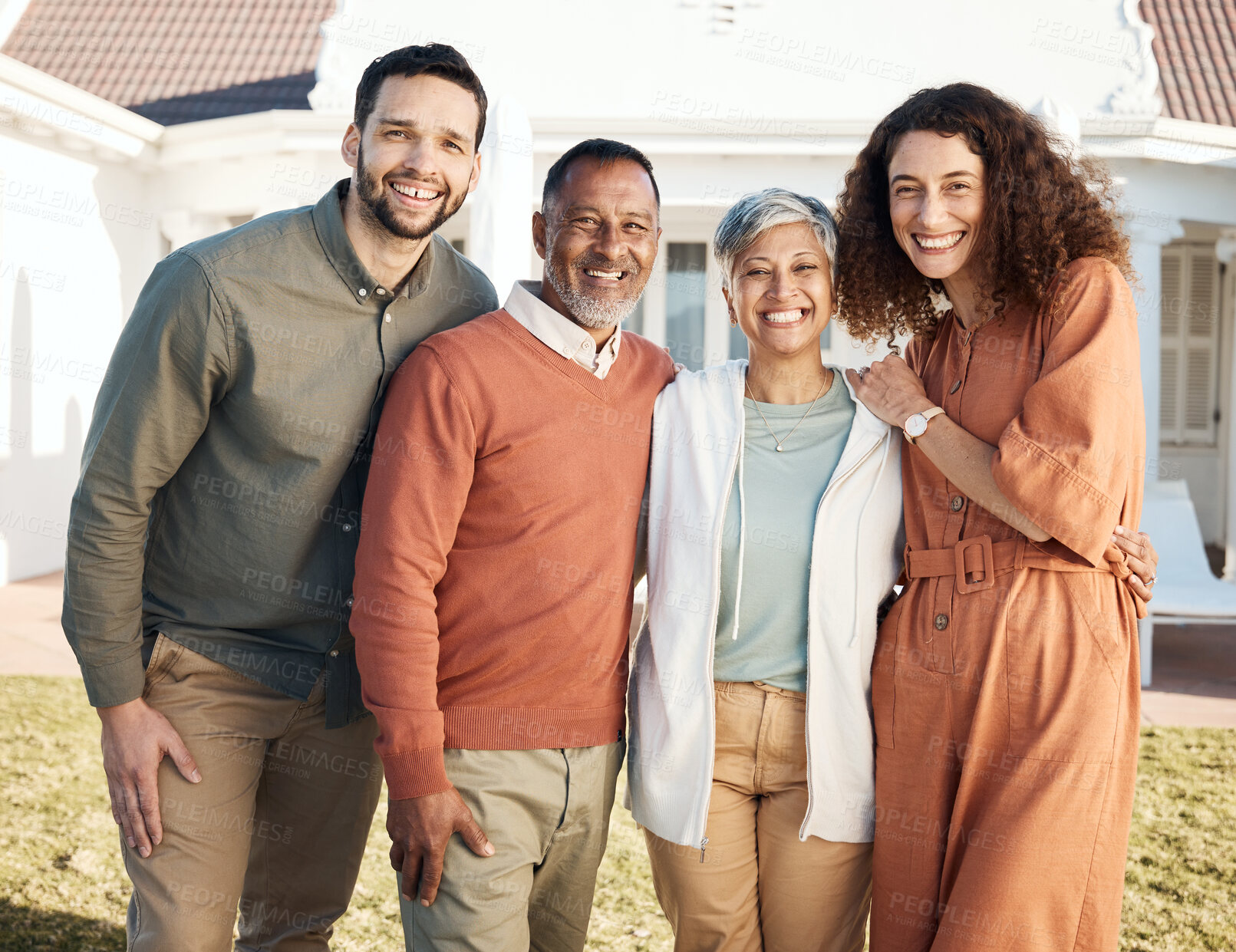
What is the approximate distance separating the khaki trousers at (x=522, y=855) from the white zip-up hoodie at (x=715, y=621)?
0.46 feet

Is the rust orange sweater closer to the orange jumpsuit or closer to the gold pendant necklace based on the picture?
the gold pendant necklace

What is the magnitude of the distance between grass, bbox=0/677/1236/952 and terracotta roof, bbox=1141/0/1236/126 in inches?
277

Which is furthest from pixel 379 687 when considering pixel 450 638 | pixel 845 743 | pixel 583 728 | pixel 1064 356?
pixel 1064 356

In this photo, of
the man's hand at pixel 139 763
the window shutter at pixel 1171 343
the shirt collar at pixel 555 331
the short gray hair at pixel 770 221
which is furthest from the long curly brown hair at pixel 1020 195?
the window shutter at pixel 1171 343

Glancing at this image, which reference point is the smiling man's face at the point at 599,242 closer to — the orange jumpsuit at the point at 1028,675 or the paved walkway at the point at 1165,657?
the orange jumpsuit at the point at 1028,675

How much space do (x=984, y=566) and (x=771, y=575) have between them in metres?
0.45

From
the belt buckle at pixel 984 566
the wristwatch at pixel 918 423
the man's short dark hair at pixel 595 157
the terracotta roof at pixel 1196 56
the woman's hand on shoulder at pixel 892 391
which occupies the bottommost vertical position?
the belt buckle at pixel 984 566

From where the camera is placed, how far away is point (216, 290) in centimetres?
220

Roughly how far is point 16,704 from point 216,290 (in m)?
4.55

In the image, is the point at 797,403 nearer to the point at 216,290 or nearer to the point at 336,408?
the point at 336,408

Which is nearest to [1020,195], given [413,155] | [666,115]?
[413,155]

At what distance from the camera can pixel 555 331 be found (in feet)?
7.67

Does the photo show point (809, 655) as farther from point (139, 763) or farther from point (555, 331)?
point (139, 763)

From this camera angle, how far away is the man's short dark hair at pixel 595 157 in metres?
2.43
